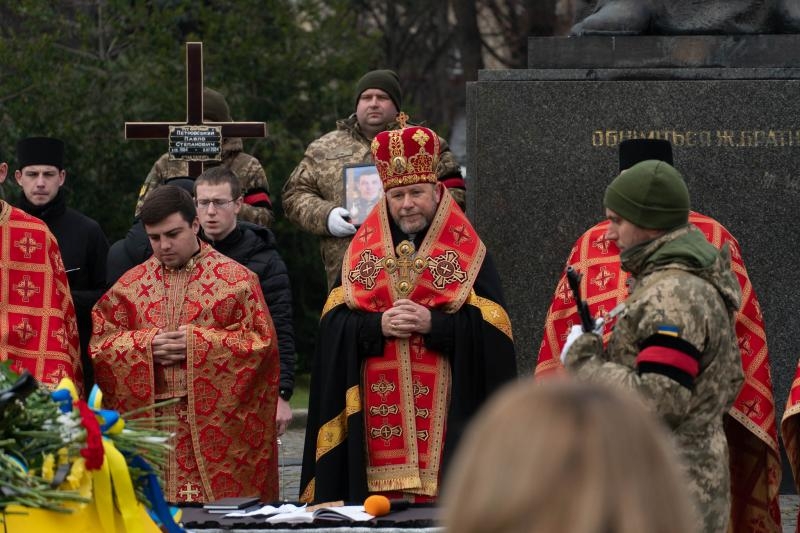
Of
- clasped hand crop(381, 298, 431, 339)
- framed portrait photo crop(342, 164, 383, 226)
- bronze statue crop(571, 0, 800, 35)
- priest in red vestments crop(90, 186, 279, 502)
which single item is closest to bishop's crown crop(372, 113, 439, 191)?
clasped hand crop(381, 298, 431, 339)

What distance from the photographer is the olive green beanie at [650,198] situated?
5.27m

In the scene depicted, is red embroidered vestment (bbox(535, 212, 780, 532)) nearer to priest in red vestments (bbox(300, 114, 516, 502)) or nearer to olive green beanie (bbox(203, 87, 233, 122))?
priest in red vestments (bbox(300, 114, 516, 502))

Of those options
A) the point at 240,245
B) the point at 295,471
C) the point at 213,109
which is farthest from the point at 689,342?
the point at 295,471

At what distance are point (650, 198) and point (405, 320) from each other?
1.83 m

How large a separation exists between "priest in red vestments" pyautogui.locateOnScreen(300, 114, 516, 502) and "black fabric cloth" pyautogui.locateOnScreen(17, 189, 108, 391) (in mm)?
1649

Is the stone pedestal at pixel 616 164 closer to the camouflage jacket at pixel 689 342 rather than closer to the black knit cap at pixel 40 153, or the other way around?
the black knit cap at pixel 40 153

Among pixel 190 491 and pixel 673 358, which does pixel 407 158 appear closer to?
pixel 190 491

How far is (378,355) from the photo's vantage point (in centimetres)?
700

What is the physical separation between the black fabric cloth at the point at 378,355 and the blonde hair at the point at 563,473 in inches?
176

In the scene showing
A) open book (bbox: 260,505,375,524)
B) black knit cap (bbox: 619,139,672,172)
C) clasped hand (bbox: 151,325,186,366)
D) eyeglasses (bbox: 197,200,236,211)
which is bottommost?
open book (bbox: 260,505,375,524)

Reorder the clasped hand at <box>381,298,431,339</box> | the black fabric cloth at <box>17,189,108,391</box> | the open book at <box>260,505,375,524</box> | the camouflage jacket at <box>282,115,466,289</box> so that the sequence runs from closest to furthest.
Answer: the open book at <box>260,505,375,524</box> → the clasped hand at <box>381,298,431,339</box> → the black fabric cloth at <box>17,189,108,391</box> → the camouflage jacket at <box>282,115,466,289</box>

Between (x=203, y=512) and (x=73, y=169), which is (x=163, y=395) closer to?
(x=203, y=512)

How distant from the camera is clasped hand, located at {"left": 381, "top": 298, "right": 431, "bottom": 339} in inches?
271

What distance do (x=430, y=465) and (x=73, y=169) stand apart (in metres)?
8.48
